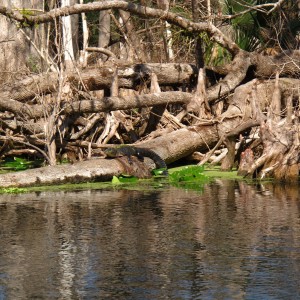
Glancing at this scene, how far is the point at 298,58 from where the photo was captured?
21578 mm

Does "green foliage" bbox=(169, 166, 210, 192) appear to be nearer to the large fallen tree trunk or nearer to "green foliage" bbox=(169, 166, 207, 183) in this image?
"green foliage" bbox=(169, 166, 207, 183)

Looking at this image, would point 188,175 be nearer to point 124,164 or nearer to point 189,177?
point 189,177

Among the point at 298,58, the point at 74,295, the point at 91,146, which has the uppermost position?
the point at 298,58

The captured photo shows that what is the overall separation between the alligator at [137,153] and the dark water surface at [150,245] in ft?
8.24

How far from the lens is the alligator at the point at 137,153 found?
1708 cm

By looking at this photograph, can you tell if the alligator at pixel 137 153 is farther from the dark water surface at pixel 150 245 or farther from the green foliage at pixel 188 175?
the dark water surface at pixel 150 245

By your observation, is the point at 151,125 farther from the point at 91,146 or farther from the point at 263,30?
the point at 263,30

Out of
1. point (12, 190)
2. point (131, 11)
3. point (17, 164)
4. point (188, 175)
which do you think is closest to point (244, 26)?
point (131, 11)

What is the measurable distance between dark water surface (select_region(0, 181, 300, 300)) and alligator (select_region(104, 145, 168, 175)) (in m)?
2.51

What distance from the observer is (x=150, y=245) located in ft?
32.8

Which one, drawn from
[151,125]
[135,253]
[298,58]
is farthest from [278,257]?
[298,58]

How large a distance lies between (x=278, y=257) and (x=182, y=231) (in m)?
1.84

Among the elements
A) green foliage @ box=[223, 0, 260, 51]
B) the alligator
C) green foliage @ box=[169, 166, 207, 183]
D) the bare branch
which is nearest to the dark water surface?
green foliage @ box=[169, 166, 207, 183]

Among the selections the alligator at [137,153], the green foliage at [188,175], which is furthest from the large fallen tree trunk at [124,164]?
the green foliage at [188,175]
